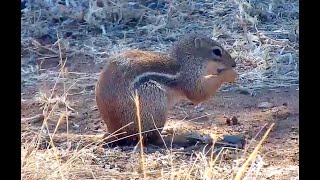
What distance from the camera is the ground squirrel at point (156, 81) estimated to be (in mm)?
4746

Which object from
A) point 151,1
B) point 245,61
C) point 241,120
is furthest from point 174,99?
point 151,1

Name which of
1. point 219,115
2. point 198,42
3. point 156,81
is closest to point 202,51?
point 198,42

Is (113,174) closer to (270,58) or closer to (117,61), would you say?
(117,61)

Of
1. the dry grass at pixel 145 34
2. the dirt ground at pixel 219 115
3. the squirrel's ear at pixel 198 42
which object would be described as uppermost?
the squirrel's ear at pixel 198 42

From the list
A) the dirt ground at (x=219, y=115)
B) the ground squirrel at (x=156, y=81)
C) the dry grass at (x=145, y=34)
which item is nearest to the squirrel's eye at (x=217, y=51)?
the ground squirrel at (x=156, y=81)

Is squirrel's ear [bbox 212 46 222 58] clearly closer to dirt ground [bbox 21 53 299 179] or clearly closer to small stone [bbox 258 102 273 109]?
dirt ground [bbox 21 53 299 179]

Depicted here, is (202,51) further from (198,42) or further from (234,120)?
(234,120)

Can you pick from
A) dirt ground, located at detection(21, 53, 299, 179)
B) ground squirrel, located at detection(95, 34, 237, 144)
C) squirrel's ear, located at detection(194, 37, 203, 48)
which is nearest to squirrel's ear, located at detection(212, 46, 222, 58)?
ground squirrel, located at detection(95, 34, 237, 144)

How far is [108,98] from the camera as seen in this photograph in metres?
4.72

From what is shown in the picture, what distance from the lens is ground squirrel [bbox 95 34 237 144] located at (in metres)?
4.75

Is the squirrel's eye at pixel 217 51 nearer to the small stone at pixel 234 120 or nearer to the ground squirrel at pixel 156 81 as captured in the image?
the ground squirrel at pixel 156 81

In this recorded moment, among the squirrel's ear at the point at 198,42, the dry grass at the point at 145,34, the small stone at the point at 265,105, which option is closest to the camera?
the squirrel's ear at the point at 198,42

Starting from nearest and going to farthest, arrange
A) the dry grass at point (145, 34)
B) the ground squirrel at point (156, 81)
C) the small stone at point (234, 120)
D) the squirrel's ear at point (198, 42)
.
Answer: the ground squirrel at point (156, 81) < the small stone at point (234, 120) < the squirrel's ear at point (198, 42) < the dry grass at point (145, 34)

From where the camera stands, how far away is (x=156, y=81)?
4938mm
